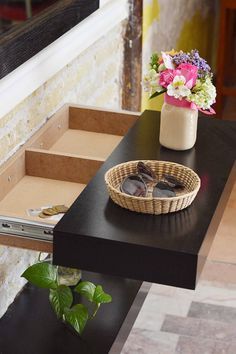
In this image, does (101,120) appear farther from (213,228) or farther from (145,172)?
(213,228)

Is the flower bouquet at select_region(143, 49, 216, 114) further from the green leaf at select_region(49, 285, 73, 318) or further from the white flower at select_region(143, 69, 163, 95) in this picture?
the green leaf at select_region(49, 285, 73, 318)

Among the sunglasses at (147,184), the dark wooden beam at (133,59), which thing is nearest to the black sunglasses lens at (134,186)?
the sunglasses at (147,184)

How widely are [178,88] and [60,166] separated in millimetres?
503

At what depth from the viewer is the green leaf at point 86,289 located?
9.12 ft

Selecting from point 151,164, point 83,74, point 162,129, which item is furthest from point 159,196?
point 83,74

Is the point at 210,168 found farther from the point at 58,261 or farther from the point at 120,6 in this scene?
the point at 120,6

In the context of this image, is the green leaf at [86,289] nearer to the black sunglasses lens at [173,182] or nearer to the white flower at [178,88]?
the black sunglasses lens at [173,182]

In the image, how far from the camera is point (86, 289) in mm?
2805

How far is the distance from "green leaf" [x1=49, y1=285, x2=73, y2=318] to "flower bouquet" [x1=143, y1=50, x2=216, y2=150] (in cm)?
58

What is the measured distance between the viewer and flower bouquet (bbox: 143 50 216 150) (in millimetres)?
2553

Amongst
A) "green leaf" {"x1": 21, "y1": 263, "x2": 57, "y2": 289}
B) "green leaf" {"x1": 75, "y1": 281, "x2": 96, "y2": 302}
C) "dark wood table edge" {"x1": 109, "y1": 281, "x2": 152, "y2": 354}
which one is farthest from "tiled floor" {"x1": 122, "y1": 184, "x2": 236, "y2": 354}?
"green leaf" {"x1": 21, "y1": 263, "x2": 57, "y2": 289}

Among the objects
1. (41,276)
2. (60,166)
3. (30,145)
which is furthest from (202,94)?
(41,276)

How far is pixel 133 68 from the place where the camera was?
397 cm

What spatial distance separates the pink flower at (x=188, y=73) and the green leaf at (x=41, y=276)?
0.74 metres
